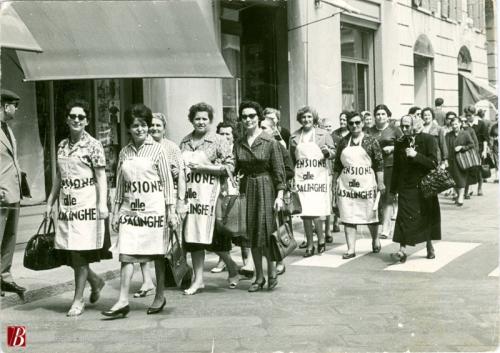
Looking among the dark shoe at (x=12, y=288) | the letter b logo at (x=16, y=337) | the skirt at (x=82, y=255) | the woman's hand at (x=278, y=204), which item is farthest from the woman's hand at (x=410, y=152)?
the letter b logo at (x=16, y=337)

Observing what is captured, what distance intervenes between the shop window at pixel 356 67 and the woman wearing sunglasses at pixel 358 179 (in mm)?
9034

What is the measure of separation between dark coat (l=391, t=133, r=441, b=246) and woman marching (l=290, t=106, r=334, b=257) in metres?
1.24

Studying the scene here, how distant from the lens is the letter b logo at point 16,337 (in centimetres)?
586

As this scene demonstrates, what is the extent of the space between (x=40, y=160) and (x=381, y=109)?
16.6 ft

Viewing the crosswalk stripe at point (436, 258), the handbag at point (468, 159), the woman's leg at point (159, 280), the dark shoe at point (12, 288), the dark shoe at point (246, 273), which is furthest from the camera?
the handbag at point (468, 159)

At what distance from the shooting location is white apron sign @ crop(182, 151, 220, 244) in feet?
25.9

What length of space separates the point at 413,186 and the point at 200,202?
114 inches

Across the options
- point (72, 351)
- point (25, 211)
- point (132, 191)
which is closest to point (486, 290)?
point (132, 191)

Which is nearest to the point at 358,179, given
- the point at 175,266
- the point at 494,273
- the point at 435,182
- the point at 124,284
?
the point at 435,182

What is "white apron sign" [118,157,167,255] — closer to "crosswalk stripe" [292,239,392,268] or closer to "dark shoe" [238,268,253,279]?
"dark shoe" [238,268,253,279]

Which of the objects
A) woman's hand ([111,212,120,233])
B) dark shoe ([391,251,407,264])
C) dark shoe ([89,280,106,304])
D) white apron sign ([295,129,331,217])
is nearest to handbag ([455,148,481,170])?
white apron sign ([295,129,331,217])

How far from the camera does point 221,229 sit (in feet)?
26.3

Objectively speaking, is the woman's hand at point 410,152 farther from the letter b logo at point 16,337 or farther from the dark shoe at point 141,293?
the letter b logo at point 16,337

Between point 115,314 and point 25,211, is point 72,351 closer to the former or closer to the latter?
point 115,314
